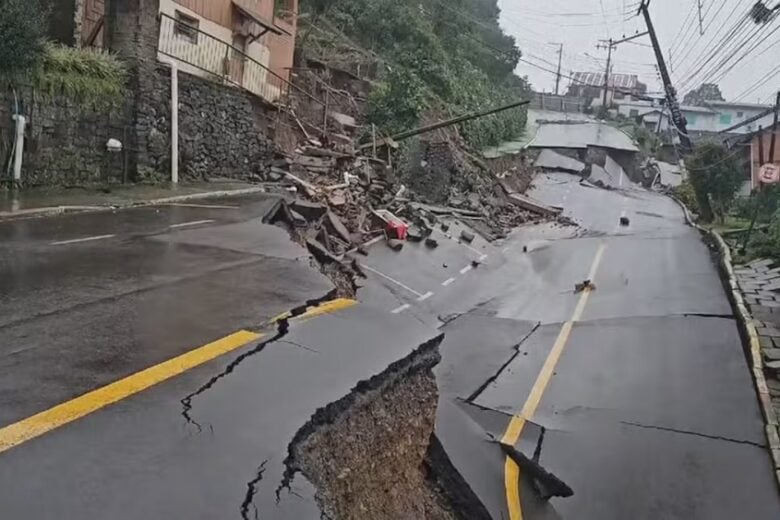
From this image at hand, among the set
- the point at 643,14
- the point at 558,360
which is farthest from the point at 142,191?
Result: the point at 643,14

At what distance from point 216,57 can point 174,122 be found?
473 cm

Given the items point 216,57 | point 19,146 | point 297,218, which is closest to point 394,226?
point 297,218

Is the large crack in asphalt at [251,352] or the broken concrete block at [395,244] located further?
the broken concrete block at [395,244]

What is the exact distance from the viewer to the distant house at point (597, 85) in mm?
92600

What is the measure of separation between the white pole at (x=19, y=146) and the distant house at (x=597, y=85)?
84.6m

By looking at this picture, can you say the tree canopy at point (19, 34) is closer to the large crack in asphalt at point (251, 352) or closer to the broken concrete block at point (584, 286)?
the large crack in asphalt at point (251, 352)

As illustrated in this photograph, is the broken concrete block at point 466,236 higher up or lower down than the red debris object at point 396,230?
lower down

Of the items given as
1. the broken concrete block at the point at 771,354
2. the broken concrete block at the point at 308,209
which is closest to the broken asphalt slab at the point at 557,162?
the broken concrete block at the point at 308,209

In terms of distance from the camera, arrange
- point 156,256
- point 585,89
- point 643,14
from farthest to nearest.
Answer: point 585,89 → point 643,14 → point 156,256

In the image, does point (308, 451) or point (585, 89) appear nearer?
point (308, 451)

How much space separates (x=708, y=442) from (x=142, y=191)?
1271cm

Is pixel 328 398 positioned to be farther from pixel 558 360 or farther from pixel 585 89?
pixel 585 89

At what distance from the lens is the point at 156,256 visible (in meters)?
8.34

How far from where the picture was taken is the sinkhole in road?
3.54m
